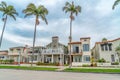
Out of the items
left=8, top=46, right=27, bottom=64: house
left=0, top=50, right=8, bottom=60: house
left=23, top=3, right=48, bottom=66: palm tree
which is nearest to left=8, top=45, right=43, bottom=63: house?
left=8, top=46, right=27, bottom=64: house

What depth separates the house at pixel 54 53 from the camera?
152 ft

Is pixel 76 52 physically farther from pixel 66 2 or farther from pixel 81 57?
pixel 66 2

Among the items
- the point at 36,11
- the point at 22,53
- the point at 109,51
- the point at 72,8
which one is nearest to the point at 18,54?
the point at 22,53

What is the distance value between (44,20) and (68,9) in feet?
23.3

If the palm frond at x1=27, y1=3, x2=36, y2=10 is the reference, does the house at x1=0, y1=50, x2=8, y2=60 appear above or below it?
below

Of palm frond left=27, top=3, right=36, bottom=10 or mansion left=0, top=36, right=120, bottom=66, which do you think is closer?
palm frond left=27, top=3, right=36, bottom=10

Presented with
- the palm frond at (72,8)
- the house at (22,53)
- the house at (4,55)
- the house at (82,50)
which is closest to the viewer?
A: the palm frond at (72,8)

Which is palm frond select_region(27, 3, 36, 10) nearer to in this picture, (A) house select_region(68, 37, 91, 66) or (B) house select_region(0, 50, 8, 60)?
(A) house select_region(68, 37, 91, 66)

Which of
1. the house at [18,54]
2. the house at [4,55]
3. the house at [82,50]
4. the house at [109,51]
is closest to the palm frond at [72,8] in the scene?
the house at [82,50]

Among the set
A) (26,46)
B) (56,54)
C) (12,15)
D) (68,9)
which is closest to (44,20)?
(68,9)

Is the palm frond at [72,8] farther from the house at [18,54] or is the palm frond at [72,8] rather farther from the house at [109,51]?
the house at [18,54]

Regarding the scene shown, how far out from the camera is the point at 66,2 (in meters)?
33.5

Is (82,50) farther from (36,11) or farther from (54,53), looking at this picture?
(36,11)

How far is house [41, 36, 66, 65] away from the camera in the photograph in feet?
152
